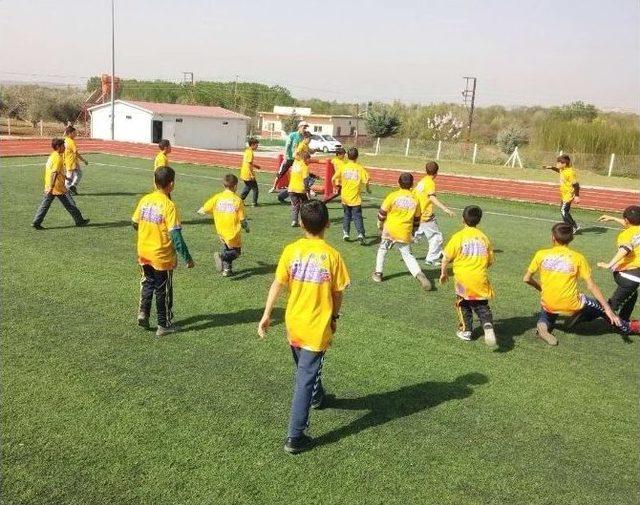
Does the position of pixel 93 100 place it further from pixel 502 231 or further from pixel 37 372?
pixel 37 372

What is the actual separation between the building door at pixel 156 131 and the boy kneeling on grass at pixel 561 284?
42.7m

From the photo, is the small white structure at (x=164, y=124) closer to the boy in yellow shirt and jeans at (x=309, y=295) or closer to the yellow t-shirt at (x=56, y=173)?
the yellow t-shirt at (x=56, y=173)

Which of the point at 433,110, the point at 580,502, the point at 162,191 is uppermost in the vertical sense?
the point at 433,110

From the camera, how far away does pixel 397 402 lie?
202 inches

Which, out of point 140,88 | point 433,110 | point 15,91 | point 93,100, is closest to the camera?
point 93,100

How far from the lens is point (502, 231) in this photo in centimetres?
1422

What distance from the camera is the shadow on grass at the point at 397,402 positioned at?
4.68m

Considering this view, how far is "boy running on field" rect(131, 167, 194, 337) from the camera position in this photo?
6.18 m

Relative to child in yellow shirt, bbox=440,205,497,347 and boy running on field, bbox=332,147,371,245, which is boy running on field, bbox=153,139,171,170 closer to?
boy running on field, bbox=332,147,371,245

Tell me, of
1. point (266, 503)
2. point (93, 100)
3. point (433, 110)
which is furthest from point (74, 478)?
point (433, 110)

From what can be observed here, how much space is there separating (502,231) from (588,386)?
8849mm

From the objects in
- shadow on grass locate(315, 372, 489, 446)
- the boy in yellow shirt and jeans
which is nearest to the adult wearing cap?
shadow on grass locate(315, 372, 489, 446)

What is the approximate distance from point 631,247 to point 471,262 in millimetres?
2367

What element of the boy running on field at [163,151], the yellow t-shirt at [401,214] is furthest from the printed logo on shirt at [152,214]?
the boy running on field at [163,151]
